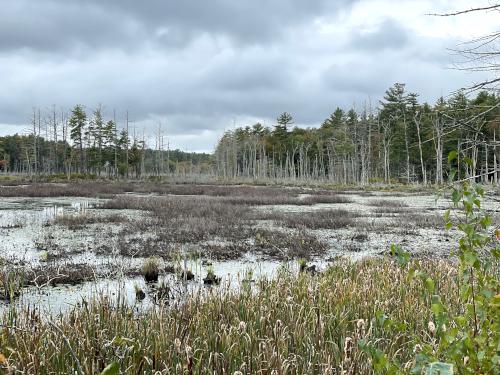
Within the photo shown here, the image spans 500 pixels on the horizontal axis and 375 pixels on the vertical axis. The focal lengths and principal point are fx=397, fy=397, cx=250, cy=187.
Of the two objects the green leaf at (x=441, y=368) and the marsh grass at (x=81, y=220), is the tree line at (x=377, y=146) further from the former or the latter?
the green leaf at (x=441, y=368)

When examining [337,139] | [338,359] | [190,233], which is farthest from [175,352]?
[337,139]

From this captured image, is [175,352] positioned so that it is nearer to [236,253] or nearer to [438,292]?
[438,292]

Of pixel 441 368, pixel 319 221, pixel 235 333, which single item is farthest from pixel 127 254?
pixel 441 368

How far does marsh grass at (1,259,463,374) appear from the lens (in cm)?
360

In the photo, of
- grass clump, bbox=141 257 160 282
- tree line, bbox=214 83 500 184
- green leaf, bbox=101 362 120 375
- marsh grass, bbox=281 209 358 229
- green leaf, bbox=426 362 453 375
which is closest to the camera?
green leaf, bbox=426 362 453 375

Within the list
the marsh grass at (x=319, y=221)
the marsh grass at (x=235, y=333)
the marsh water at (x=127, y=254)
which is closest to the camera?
the marsh grass at (x=235, y=333)

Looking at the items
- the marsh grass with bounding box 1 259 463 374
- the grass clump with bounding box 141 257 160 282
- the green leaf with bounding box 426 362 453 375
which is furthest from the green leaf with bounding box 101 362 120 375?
the grass clump with bounding box 141 257 160 282

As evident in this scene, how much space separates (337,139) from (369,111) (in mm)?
11420

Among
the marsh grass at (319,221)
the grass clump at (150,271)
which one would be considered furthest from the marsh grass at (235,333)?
the marsh grass at (319,221)

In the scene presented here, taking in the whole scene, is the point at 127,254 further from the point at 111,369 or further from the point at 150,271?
the point at 111,369

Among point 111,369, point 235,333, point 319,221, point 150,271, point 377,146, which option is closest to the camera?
point 111,369

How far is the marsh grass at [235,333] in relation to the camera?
360 centimetres

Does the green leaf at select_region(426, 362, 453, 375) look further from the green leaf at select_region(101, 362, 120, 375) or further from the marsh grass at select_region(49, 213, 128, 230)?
the marsh grass at select_region(49, 213, 128, 230)

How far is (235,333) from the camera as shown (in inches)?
171
